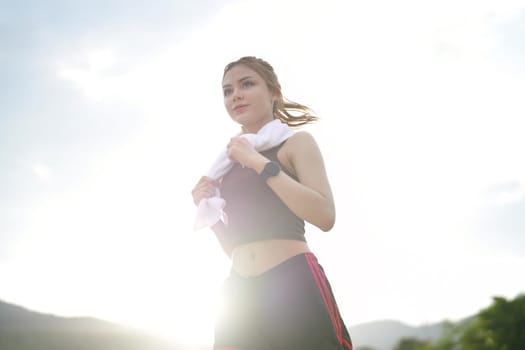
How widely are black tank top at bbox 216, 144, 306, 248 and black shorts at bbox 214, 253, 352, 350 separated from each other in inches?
7.4

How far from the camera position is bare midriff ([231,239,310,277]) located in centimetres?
318

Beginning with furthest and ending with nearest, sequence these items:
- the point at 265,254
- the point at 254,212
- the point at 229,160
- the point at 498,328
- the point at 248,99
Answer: the point at 498,328, the point at 248,99, the point at 229,160, the point at 254,212, the point at 265,254

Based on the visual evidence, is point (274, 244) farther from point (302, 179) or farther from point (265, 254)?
point (302, 179)

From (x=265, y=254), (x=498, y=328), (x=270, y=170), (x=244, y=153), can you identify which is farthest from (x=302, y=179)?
(x=498, y=328)

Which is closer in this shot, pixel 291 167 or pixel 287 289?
pixel 287 289

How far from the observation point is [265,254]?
3215mm

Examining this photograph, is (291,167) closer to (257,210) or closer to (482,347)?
(257,210)

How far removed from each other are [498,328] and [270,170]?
7.13m

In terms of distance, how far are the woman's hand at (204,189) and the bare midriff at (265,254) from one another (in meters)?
0.45

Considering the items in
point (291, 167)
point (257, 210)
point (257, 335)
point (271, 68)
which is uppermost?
point (271, 68)

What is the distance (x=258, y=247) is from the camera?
129 inches

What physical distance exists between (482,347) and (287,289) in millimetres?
6747

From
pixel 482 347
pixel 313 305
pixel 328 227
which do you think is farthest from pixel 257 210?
pixel 482 347

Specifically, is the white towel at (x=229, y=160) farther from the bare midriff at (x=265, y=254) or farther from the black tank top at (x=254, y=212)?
the bare midriff at (x=265, y=254)
